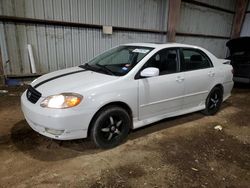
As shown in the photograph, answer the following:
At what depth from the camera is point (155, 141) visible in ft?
10.6

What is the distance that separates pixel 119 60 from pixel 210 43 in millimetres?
8998

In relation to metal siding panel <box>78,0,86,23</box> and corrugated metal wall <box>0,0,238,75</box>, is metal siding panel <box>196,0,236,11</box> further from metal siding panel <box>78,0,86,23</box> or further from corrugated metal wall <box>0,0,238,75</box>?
metal siding panel <box>78,0,86,23</box>

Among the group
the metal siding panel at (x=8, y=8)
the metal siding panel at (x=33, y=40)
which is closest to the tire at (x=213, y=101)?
the metal siding panel at (x=33, y=40)

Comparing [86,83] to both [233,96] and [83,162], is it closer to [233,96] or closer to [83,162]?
[83,162]

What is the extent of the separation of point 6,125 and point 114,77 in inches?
82.0

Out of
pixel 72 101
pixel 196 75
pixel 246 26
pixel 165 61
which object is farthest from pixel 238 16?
pixel 72 101

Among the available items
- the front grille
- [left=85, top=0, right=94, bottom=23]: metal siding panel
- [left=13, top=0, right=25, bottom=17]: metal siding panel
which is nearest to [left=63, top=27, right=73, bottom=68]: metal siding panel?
[left=85, top=0, right=94, bottom=23]: metal siding panel

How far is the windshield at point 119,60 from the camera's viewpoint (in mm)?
3088

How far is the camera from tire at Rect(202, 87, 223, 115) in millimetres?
4220

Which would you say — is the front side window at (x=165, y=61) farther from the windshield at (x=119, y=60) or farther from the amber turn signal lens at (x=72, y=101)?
the amber turn signal lens at (x=72, y=101)

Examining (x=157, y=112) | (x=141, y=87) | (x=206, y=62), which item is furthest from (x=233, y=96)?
(x=141, y=87)

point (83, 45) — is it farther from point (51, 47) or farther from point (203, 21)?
point (203, 21)

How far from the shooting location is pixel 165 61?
3418 millimetres

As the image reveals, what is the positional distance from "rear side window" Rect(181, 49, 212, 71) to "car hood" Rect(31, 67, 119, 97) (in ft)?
4.74
